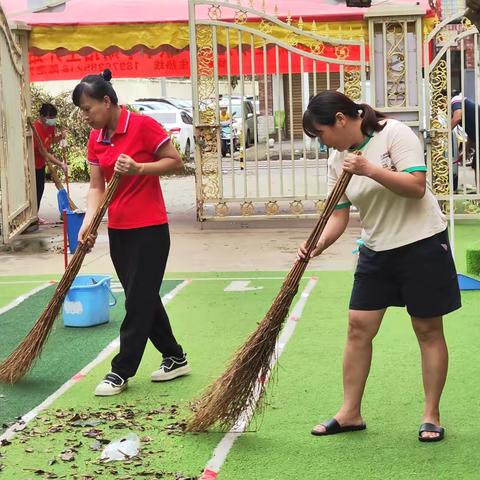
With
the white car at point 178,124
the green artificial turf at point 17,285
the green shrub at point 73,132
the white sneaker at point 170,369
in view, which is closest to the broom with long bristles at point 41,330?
the white sneaker at point 170,369

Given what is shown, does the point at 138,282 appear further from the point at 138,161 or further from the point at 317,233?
the point at 317,233

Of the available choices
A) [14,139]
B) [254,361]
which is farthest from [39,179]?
[254,361]

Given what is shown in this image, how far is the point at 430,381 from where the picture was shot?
4.41 m

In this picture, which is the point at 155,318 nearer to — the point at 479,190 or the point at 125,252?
the point at 125,252

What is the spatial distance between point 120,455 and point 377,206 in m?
1.64

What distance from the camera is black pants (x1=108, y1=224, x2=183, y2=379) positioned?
5320mm

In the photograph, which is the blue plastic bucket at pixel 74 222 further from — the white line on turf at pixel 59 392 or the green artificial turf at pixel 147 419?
the white line on turf at pixel 59 392

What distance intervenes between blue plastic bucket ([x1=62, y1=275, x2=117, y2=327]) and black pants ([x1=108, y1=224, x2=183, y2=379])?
1.57m

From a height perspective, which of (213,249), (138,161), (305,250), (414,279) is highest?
(138,161)

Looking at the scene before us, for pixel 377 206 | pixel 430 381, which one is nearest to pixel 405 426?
pixel 430 381

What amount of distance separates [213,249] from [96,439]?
6364 mm

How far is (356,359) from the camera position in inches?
178

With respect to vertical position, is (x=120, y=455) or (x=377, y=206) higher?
(x=377, y=206)

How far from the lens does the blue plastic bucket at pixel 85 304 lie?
696 cm
